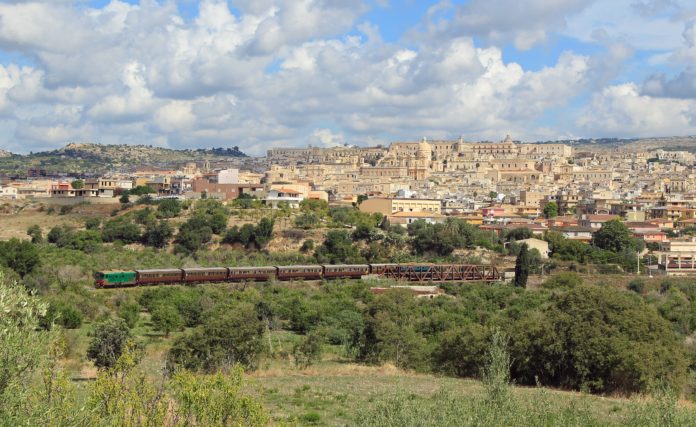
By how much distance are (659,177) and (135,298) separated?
98.4m

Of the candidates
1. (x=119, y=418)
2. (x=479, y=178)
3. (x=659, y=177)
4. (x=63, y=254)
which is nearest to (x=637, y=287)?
(x=63, y=254)

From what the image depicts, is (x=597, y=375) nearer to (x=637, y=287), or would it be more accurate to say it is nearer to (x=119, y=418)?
(x=119, y=418)

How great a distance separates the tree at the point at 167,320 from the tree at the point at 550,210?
53115mm

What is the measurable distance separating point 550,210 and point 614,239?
22.7m

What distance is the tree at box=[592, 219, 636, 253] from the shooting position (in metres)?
57.0

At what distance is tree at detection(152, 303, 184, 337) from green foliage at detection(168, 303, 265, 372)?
652 centimetres

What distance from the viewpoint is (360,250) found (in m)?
54.8

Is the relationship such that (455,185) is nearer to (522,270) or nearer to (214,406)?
(522,270)

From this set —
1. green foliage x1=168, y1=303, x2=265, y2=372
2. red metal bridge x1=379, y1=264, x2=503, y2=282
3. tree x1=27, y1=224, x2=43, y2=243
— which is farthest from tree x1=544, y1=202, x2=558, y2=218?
green foliage x1=168, y1=303, x2=265, y2=372

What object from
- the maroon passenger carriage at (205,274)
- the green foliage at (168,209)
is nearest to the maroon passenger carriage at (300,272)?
the maroon passenger carriage at (205,274)

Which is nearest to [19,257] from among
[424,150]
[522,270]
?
[522,270]

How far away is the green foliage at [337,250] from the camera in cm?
5238

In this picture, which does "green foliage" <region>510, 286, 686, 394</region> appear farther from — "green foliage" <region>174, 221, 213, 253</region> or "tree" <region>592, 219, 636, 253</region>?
"tree" <region>592, 219, 636, 253</region>

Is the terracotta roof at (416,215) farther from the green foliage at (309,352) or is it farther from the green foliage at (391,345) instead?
the green foliage at (309,352)
